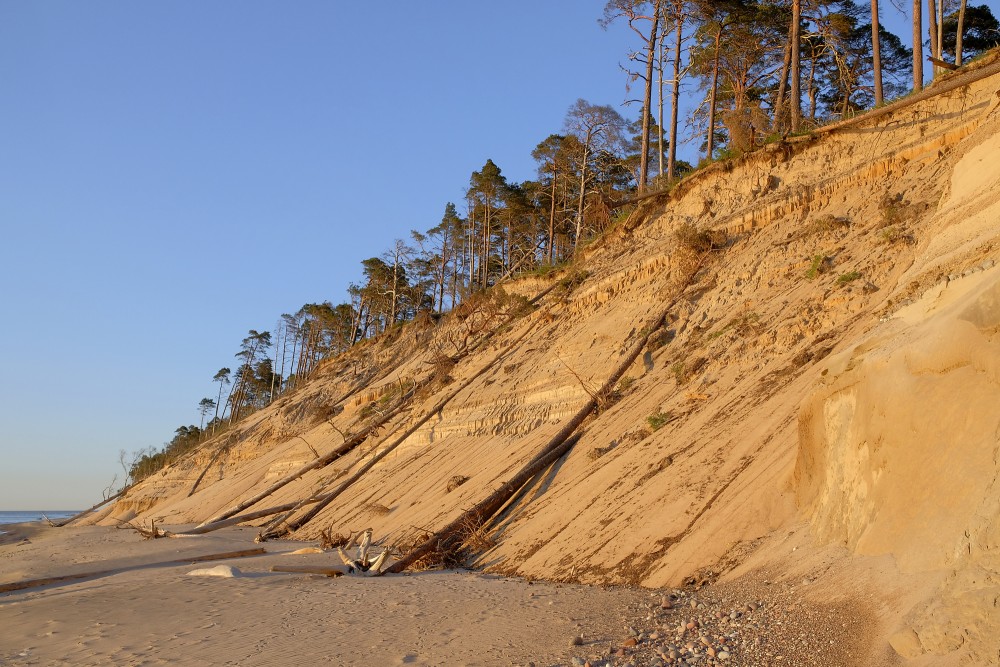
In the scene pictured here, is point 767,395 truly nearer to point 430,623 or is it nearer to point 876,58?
point 430,623

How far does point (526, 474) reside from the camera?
1212 centimetres

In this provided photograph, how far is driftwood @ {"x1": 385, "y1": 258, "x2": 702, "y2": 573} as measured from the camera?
1078 centimetres

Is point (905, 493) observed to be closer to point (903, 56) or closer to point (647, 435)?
point (647, 435)

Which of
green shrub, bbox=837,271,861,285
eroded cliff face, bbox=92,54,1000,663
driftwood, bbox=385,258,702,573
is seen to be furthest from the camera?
green shrub, bbox=837,271,861,285

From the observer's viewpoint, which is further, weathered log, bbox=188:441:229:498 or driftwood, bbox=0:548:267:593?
weathered log, bbox=188:441:229:498

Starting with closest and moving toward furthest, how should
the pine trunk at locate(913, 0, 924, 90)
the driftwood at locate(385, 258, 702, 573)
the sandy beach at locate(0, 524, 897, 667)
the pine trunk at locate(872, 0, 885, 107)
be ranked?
the sandy beach at locate(0, 524, 897, 667)
the driftwood at locate(385, 258, 702, 573)
the pine trunk at locate(913, 0, 924, 90)
the pine trunk at locate(872, 0, 885, 107)

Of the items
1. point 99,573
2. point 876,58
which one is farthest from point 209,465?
point 876,58

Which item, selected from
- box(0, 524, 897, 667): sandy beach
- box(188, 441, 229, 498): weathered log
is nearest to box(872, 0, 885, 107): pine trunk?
box(0, 524, 897, 667): sandy beach

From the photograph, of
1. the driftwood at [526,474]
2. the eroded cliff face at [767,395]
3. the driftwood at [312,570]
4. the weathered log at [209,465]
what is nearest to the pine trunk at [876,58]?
the eroded cliff face at [767,395]

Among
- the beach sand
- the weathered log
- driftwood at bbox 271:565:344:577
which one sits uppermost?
the beach sand

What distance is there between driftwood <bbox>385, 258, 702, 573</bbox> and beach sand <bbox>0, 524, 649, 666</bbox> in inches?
28.6

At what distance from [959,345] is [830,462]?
176 centimetres

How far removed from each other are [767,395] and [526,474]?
422 centimetres

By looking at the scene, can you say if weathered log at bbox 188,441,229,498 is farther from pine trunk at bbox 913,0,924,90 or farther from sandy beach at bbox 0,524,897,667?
pine trunk at bbox 913,0,924,90
